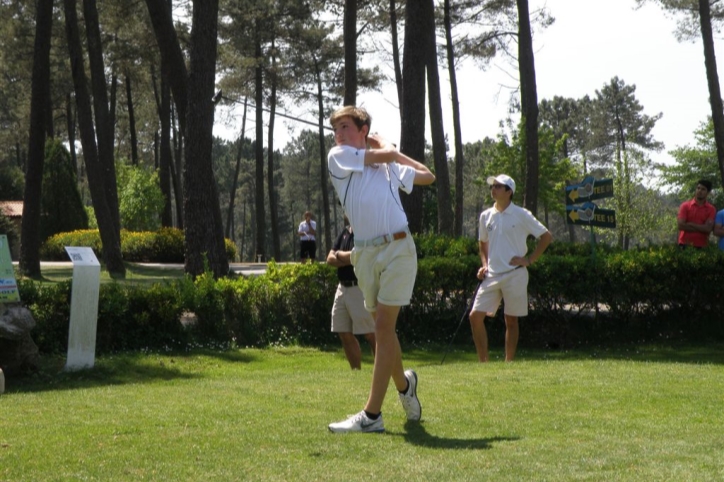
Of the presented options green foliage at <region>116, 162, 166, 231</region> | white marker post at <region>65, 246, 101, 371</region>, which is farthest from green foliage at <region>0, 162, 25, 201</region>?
white marker post at <region>65, 246, 101, 371</region>

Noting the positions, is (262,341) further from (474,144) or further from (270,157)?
(474,144)

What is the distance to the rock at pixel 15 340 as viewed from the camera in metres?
9.73

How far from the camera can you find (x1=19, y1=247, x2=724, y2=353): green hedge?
13.4m

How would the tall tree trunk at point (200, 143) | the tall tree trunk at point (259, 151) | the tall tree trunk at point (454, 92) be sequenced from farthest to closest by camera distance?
the tall tree trunk at point (259, 151) < the tall tree trunk at point (454, 92) < the tall tree trunk at point (200, 143)

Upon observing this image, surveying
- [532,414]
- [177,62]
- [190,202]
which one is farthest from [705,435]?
[177,62]

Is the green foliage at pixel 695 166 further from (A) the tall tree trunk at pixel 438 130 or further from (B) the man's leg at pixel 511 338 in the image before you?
(B) the man's leg at pixel 511 338

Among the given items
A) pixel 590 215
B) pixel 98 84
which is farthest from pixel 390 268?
pixel 98 84

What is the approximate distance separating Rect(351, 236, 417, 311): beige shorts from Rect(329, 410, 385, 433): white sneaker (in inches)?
26.5

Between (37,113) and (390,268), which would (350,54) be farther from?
(390,268)

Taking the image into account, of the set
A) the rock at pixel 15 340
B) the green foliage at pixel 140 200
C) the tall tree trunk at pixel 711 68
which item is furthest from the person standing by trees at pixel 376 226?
the green foliage at pixel 140 200

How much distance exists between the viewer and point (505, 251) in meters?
10.2

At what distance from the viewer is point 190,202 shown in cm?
1714

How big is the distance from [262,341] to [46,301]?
2.98 meters

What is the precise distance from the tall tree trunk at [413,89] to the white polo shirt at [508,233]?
7015 millimetres
